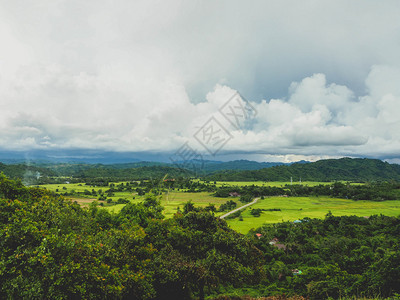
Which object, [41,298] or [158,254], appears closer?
[41,298]

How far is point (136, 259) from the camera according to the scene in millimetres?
14266

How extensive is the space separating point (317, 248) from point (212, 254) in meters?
28.5

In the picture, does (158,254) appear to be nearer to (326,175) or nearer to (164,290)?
(164,290)

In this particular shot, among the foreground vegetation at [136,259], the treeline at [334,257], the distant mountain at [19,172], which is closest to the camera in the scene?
the foreground vegetation at [136,259]

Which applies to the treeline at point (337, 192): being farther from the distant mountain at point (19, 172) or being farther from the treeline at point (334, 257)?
the distant mountain at point (19, 172)

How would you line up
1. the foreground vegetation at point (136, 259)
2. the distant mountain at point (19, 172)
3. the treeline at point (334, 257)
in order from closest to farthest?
the foreground vegetation at point (136, 259) → the treeline at point (334, 257) → the distant mountain at point (19, 172)

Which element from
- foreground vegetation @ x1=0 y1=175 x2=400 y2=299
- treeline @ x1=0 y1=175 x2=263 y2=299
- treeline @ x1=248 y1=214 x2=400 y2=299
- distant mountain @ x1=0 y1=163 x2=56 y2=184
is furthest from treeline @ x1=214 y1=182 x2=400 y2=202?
distant mountain @ x1=0 y1=163 x2=56 y2=184

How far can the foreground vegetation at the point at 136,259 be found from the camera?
932 centimetres

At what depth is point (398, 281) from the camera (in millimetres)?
15117

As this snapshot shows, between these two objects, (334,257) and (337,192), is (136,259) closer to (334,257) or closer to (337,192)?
(334,257)

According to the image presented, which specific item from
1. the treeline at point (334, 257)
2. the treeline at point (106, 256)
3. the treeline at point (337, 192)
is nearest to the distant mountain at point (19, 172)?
the treeline at point (337, 192)

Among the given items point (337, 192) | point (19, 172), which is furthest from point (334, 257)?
point (19, 172)

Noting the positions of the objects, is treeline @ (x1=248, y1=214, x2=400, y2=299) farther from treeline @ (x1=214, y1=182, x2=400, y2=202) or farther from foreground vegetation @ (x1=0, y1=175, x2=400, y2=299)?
treeline @ (x1=214, y1=182, x2=400, y2=202)

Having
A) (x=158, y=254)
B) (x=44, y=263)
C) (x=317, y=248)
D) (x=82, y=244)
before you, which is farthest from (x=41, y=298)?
(x=317, y=248)
